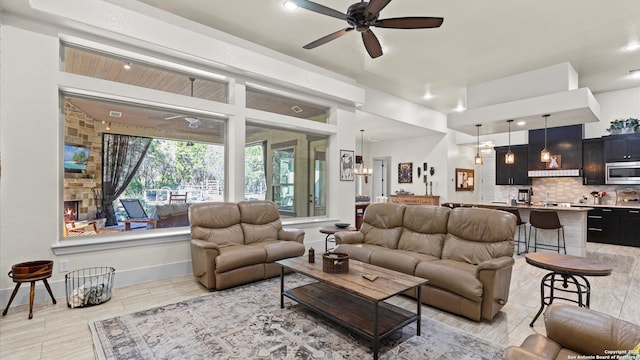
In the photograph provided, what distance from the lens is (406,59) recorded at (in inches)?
209

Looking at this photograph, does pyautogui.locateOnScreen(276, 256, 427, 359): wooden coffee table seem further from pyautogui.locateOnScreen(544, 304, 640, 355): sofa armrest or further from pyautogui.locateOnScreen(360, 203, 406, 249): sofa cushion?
pyautogui.locateOnScreen(360, 203, 406, 249): sofa cushion

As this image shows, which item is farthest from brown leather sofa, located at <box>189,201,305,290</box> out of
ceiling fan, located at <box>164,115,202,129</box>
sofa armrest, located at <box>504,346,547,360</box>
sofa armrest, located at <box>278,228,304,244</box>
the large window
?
sofa armrest, located at <box>504,346,547,360</box>

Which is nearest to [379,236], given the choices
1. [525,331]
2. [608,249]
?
[525,331]

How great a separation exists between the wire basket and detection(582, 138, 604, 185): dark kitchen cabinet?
31.0 ft

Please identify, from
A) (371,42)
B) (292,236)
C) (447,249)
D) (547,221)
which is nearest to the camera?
(371,42)

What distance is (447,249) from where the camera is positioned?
3518 millimetres

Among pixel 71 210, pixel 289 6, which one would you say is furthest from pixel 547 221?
pixel 71 210

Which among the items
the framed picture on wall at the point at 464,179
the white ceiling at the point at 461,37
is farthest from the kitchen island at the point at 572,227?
the framed picture on wall at the point at 464,179

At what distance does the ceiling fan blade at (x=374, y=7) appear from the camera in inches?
101

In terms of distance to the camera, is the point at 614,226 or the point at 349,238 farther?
the point at 614,226

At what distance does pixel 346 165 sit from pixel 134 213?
3798 mm

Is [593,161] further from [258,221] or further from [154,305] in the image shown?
[154,305]

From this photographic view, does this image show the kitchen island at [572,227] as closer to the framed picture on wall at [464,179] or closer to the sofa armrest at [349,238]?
the sofa armrest at [349,238]

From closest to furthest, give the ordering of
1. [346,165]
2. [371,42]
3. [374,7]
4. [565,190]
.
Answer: [374,7] < [371,42] < [346,165] < [565,190]
